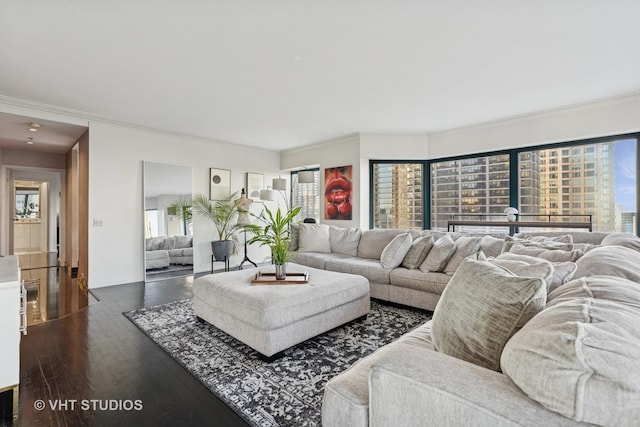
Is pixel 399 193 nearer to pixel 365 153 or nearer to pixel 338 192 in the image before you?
pixel 365 153

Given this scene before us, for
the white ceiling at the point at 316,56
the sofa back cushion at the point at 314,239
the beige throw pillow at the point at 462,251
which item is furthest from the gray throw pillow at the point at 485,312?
the sofa back cushion at the point at 314,239

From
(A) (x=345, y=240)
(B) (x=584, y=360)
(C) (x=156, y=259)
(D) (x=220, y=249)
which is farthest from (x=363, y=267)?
(C) (x=156, y=259)

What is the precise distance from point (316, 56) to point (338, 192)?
3.34m

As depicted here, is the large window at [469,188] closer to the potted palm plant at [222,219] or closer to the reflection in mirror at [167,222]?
the potted palm plant at [222,219]

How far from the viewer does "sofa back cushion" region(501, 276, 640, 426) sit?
62cm

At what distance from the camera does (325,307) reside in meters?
2.63

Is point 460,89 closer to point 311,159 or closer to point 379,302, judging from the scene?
point 379,302

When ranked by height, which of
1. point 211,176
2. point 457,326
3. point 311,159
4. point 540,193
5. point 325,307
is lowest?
point 325,307

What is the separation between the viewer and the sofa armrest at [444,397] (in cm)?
74

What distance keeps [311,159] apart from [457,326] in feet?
18.2

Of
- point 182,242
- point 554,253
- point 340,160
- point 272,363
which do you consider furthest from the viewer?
point 340,160

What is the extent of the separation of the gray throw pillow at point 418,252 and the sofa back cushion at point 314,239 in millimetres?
1478

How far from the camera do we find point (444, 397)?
2.77 feet

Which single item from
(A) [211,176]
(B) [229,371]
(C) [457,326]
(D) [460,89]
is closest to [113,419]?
(B) [229,371]
